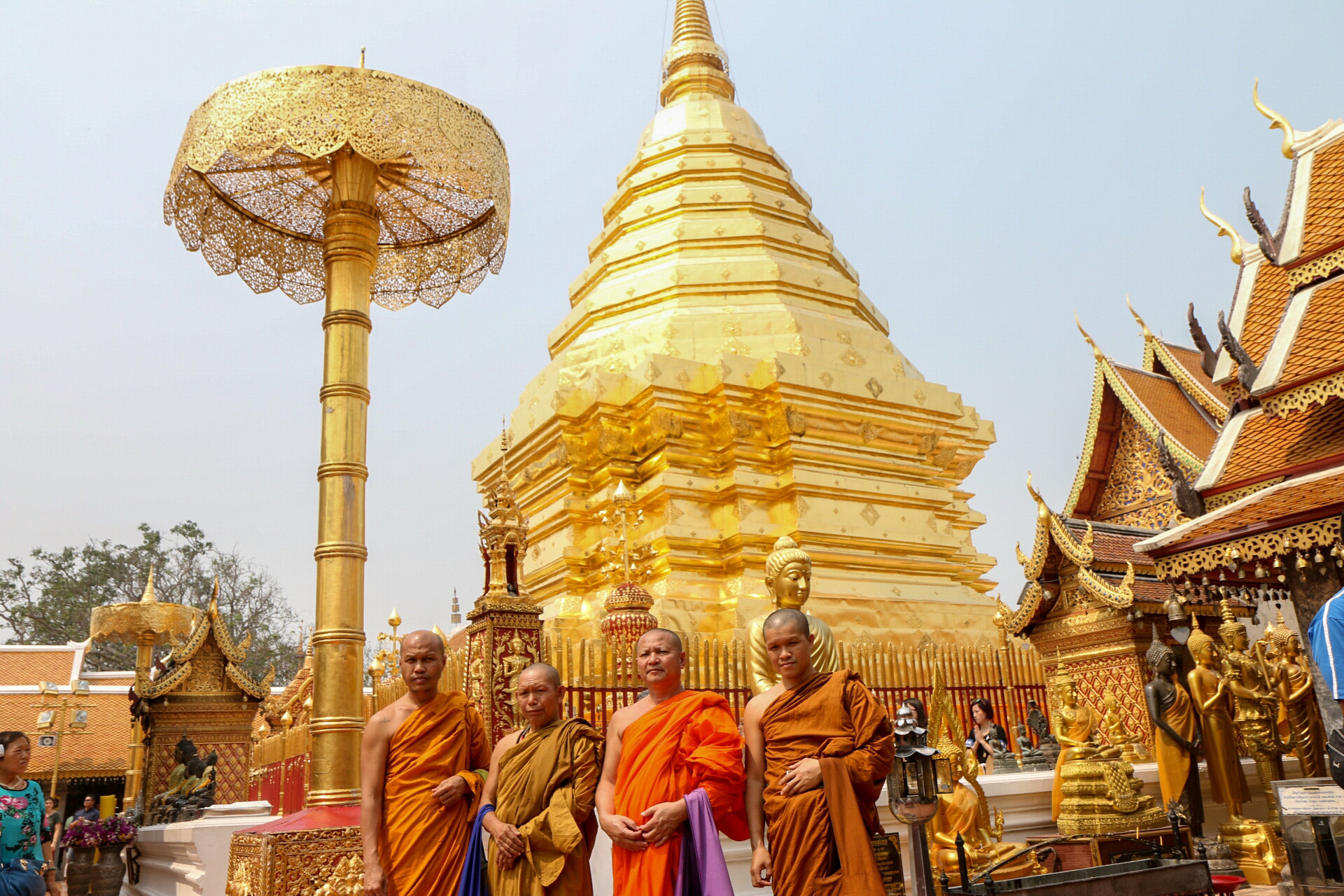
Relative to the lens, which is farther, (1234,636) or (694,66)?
(694,66)

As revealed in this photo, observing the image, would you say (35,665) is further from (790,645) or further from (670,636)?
(790,645)

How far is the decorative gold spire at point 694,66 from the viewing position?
17.2 meters

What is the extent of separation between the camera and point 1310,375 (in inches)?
265

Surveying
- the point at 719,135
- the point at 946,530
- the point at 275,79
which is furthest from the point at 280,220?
the point at 719,135

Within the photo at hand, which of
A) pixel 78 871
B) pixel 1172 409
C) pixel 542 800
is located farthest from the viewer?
pixel 1172 409

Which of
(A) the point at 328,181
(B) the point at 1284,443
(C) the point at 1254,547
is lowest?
(C) the point at 1254,547

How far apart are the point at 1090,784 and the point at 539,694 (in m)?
4.07

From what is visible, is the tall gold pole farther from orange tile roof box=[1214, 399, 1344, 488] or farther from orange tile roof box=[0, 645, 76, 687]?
orange tile roof box=[0, 645, 76, 687]

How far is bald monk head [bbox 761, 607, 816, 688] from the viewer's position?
11.7ft

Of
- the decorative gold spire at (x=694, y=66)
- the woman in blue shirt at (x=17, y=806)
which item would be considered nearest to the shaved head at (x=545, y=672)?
the woman in blue shirt at (x=17, y=806)

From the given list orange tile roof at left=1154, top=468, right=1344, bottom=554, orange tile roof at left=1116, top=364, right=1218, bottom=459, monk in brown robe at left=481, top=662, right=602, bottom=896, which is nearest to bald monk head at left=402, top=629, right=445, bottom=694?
monk in brown robe at left=481, top=662, right=602, bottom=896

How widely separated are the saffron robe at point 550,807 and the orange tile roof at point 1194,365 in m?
11.9

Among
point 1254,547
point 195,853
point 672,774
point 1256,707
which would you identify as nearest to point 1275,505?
point 1254,547

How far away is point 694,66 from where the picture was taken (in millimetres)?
17250
